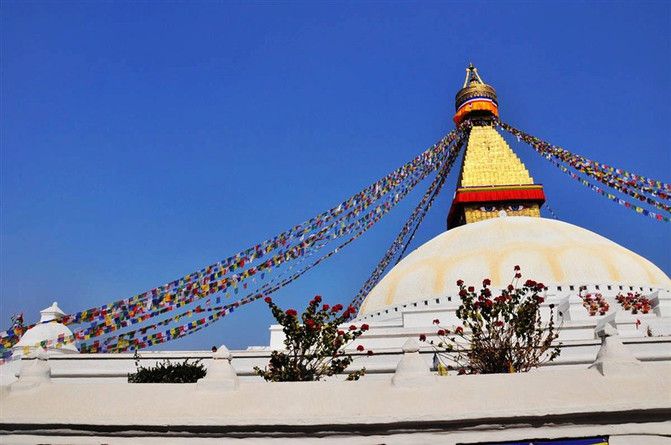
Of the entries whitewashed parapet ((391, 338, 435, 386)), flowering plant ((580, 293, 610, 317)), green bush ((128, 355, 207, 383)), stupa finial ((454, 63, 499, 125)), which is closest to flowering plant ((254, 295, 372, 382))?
green bush ((128, 355, 207, 383))

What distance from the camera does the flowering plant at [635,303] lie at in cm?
1259

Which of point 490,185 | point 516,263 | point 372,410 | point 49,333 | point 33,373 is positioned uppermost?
point 490,185

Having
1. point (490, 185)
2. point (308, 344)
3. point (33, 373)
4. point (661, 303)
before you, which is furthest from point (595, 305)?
point (490, 185)

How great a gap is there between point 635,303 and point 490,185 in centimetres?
1609

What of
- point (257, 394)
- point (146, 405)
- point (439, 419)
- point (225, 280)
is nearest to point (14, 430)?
point (146, 405)

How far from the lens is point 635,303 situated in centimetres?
1280

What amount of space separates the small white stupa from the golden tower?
68.2ft

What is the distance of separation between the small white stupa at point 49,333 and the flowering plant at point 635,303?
12119 mm

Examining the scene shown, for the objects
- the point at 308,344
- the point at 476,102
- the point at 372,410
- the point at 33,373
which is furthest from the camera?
the point at 476,102

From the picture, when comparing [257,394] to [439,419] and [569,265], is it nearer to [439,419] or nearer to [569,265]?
[439,419]

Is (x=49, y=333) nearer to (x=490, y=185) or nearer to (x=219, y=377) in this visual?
(x=219, y=377)

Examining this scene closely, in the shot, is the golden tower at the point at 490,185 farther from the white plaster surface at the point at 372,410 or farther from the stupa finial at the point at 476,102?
the white plaster surface at the point at 372,410

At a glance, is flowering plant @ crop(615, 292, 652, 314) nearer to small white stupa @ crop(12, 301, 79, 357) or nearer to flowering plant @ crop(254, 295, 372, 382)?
flowering plant @ crop(254, 295, 372, 382)

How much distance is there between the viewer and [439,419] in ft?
15.7
